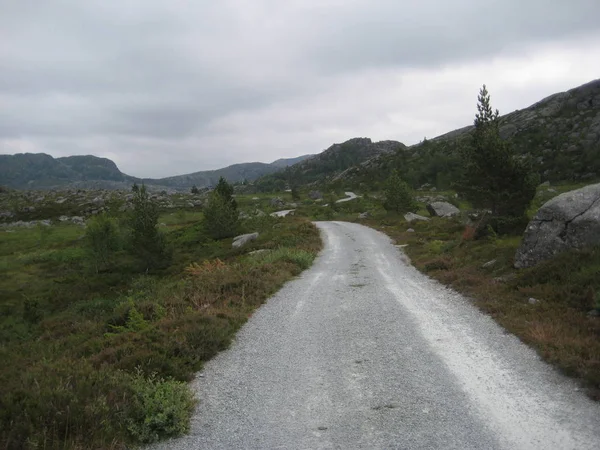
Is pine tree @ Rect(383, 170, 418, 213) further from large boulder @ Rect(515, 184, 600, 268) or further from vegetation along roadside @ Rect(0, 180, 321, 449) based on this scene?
large boulder @ Rect(515, 184, 600, 268)

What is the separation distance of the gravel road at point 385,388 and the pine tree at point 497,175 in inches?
486

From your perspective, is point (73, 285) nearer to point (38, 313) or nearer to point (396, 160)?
point (38, 313)

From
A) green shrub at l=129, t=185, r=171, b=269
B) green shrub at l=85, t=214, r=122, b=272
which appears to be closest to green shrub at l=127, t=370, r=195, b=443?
green shrub at l=129, t=185, r=171, b=269

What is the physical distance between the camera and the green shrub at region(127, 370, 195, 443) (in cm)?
599

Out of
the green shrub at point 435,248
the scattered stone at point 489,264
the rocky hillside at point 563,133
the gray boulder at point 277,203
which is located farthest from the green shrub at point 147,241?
the rocky hillside at point 563,133

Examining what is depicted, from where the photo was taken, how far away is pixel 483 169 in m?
22.9

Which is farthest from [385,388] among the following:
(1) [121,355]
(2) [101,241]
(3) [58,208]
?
(3) [58,208]

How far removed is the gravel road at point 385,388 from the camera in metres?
5.81

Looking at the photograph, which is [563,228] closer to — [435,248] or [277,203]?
[435,248]

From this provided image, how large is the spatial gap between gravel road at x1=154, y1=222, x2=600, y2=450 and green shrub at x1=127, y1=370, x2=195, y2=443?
22 cm

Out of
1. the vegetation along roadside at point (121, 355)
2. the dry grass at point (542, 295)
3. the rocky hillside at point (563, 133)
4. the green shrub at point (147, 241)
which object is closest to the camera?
the vegetation along roadside at point (121, 355)

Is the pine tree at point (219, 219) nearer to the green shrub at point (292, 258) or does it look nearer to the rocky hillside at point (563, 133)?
the green shrub at point (292, 258)

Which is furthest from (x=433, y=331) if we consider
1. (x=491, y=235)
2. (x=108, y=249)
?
(x=108, y=249)

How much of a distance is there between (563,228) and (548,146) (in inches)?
4529
